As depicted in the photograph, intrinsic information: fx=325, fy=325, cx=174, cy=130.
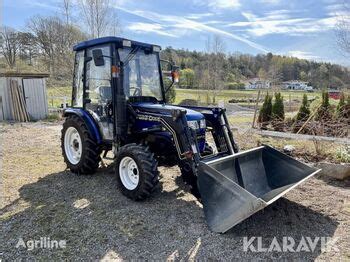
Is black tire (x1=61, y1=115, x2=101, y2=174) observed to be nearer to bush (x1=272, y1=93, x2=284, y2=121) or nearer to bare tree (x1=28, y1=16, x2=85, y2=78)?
bush (x1=272, y1=93, x2=284, y2=121)

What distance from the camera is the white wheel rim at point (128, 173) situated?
4.52m

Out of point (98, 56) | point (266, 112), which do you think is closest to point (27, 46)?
point (266, 112)

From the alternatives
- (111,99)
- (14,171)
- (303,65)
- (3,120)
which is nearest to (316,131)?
(111,99)

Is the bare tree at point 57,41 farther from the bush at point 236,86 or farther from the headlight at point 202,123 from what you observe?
the bush at point 236,86

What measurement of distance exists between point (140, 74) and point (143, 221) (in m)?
2.42

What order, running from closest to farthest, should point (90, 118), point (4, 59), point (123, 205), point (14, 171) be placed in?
point (123, 205), point (90, 118), point (14, 171), point (4, 59)

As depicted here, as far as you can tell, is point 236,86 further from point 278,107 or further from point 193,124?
point 193,124

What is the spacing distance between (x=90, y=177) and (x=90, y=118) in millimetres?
1020

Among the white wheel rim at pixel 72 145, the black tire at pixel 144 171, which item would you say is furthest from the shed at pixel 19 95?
the black tire at pixel 144 171

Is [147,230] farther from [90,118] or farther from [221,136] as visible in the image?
[90,118]

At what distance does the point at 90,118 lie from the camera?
5.48 metres

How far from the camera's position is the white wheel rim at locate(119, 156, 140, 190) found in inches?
178

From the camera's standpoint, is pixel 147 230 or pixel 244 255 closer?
pixel 244 255

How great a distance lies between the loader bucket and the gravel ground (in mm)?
211
